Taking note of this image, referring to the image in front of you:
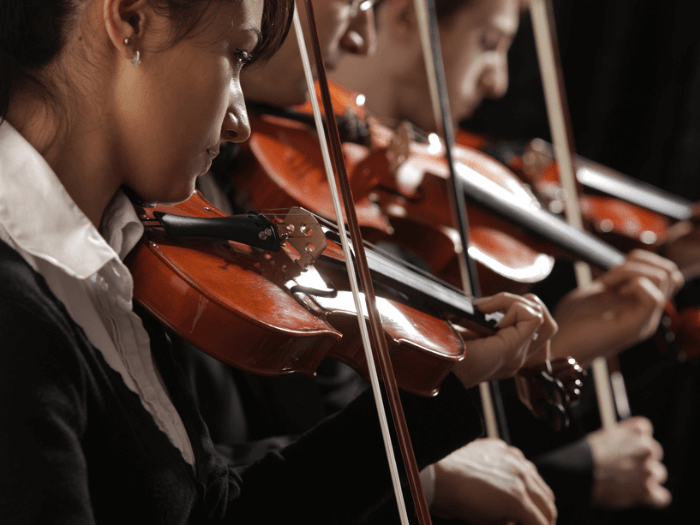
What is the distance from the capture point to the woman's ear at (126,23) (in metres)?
0.36

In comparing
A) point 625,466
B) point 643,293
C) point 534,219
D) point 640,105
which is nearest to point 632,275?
point 643,293

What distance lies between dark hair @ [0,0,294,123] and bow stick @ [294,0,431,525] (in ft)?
0.26

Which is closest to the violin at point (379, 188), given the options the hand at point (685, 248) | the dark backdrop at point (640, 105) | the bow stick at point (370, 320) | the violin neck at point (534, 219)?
the violin neck at point (534, 219)

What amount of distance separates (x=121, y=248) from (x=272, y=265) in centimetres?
9

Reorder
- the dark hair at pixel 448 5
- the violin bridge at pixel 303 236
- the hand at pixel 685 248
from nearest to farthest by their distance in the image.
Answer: the violin bridge at pixel 303 236 → the dark hair at pixel 448 5 → the hand at pixel 685 248

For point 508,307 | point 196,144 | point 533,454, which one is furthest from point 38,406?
point 533,454

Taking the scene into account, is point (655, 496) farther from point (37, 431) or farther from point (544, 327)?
point (37, 431)

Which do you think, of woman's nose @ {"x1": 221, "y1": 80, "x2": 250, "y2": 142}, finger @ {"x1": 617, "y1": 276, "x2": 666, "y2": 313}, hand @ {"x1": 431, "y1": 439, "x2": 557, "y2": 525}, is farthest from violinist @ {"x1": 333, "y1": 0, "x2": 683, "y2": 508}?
woman's nose @ {"x1": 221, "y1": 80, "x2": 250, "y2": 142}

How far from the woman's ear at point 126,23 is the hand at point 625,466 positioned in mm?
739

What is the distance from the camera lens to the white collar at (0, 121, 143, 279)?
1.17 ft

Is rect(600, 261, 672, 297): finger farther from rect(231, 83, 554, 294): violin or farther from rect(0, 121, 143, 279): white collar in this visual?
rect(0, 121, 143, 279): white collar

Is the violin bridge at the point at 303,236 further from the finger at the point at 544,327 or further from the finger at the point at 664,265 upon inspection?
the finger at the point at 664,265

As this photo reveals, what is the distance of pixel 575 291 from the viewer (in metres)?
0.86

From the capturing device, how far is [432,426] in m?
0.47
